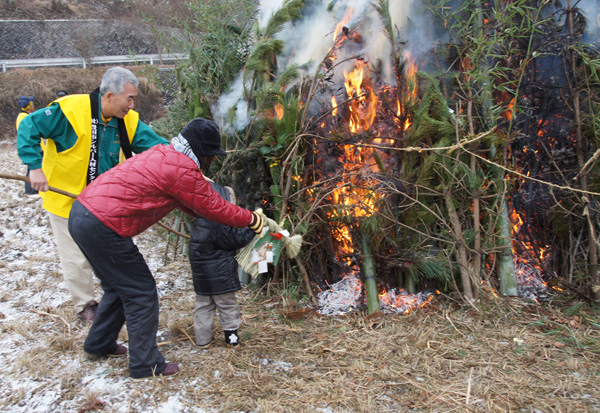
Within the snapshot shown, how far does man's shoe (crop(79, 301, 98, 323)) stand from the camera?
135 inches

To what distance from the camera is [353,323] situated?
343 centimetres

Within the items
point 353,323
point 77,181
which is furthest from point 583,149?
point 77,181

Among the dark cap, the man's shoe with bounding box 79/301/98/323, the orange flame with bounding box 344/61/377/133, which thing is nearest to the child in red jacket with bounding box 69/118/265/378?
the man's shoe with bounding box 79/301/98/323

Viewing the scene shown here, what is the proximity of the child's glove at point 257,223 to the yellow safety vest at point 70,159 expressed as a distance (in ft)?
4.41

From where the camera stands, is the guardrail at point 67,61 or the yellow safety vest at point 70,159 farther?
the guardrail at point 67,61

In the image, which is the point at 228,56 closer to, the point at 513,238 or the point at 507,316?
the point at 513,238

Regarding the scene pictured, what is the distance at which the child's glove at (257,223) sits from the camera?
2805 mm

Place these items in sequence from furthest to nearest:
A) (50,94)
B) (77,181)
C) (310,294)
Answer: (50,94) < (310,294) < (77,181)

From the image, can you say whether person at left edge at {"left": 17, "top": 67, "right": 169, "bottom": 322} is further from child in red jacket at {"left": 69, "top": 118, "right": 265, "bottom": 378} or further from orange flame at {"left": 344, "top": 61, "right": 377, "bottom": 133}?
orange flame at {"left": 344, "top": 61, "right": 377, "bottom": 133}

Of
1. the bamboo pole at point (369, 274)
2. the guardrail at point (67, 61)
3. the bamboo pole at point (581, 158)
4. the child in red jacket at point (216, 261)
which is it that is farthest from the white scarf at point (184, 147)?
the guardrail at point (67, 61)

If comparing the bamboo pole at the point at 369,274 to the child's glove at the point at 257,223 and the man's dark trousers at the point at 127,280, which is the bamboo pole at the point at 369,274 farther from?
the man's dark trousers at the point at 127,280

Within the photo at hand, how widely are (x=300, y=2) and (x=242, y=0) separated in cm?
66

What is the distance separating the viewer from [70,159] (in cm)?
310

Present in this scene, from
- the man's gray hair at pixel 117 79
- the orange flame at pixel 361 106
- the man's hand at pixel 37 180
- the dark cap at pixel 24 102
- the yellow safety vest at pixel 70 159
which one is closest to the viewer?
the man's hand at pixel 37 180
